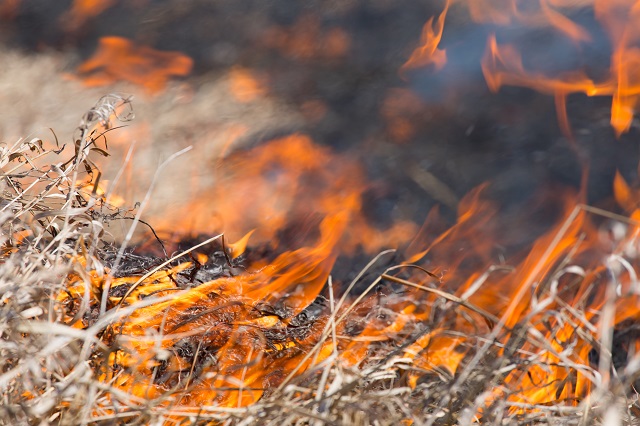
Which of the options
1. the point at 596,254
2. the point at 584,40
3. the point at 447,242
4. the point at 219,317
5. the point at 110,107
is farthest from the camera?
the point at 584,40

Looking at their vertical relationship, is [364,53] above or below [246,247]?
above

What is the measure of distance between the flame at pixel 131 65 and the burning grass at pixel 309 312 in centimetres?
39

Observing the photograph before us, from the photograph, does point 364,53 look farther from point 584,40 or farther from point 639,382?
point 639,382

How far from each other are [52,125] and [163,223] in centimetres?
81

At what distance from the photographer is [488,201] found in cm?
281

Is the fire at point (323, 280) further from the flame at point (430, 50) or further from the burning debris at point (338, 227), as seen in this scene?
the flame at point (430, 50)

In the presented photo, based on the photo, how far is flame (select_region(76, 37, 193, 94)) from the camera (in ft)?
10.4

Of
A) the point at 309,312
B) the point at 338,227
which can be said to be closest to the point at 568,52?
the point at 338,227

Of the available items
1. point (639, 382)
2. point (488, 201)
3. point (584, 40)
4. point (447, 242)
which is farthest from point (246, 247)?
point (584, 40)

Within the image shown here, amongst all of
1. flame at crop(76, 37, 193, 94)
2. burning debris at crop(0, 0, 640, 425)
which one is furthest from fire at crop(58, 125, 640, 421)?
flame at crop(76, 37, 193, 94)

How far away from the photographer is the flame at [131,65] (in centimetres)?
317

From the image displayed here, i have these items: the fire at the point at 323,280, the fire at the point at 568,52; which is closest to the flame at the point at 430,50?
the fire at the point at 568,52

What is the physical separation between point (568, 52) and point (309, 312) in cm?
173

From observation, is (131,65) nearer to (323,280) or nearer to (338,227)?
(338,227)
